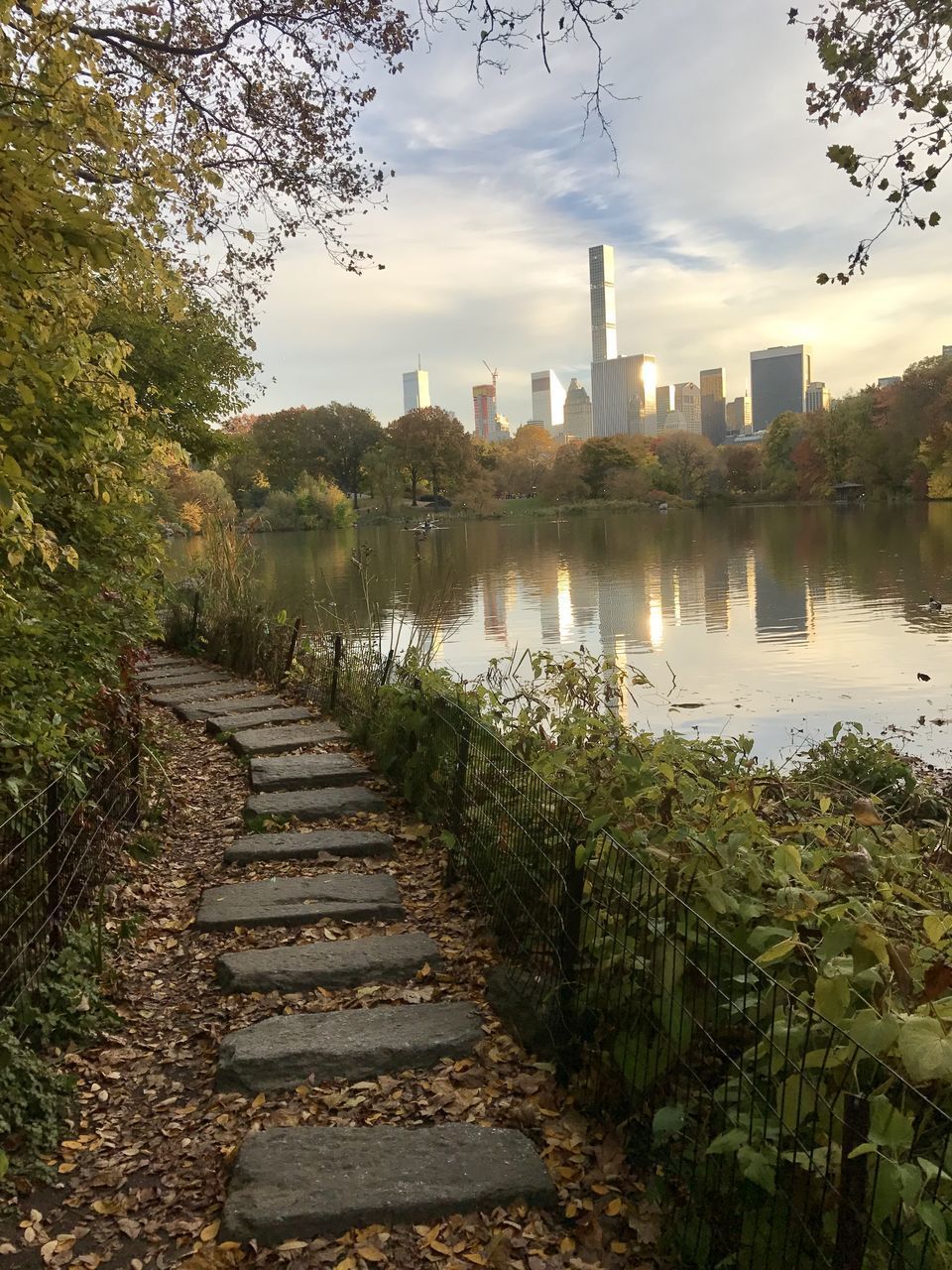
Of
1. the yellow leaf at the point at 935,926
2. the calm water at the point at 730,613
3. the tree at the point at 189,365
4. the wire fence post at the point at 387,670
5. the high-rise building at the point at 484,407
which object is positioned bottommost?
the calm water at the point at 730,613

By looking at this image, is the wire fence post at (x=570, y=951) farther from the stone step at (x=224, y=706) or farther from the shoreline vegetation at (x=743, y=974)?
the stone step at (x=224, y=706)

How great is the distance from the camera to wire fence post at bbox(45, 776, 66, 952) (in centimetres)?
311

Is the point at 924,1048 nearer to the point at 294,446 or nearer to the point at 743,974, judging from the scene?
the point at 743,974

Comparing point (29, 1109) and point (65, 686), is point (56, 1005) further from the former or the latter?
point (65, 686)

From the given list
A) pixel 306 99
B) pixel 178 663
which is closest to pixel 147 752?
pixel 178 663

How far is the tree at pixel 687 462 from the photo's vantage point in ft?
247

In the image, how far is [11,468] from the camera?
1959 millimetres

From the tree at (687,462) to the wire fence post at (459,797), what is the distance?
7347cm

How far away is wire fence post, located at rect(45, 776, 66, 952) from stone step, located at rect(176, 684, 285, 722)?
13.4ft

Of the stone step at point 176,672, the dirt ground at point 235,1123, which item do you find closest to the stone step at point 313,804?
the dirt ground at point 235,1123

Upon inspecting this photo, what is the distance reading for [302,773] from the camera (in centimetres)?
557

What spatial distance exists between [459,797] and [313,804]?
1.15 meters

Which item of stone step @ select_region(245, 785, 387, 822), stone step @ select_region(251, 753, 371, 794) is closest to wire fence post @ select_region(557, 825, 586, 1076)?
stone step @ select_region(245, 785, 387, 822)

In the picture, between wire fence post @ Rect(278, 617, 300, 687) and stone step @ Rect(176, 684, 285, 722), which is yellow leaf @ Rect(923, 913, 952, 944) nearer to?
stone step @ Rect(176, 684, 285, 722)
